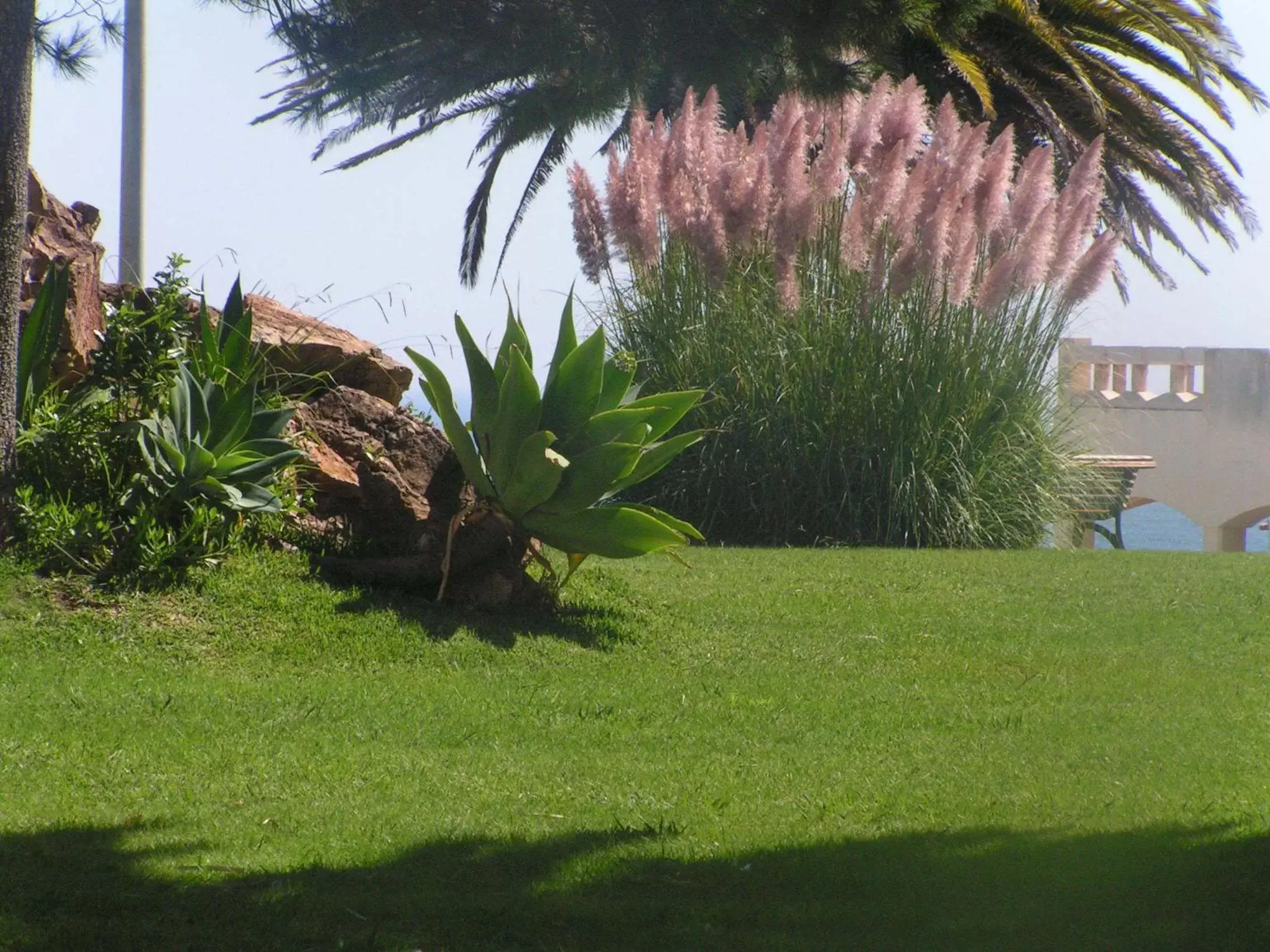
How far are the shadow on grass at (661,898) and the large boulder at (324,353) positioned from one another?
3675 millimetres

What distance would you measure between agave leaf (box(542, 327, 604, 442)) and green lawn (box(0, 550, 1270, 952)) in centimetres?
81

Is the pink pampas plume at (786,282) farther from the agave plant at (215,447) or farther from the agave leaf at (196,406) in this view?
the agave leaf at (196,406)

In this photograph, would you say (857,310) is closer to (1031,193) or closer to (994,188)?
(994,188)

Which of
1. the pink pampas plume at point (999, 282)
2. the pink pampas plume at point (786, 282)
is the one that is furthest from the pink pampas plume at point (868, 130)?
the pink pampas plume at point (999, 282)

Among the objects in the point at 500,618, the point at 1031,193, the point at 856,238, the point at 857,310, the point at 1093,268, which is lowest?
the point at 500,618

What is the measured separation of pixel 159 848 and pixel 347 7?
2415 millimetres

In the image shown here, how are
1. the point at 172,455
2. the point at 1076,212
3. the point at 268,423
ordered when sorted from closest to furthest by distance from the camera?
the point at 172,455 < the point at 268,423 < the point at 1076,212

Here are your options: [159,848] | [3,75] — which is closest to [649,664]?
[159,848]

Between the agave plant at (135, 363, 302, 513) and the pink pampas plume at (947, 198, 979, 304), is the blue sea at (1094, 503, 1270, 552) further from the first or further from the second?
the agave plant at (135, 363, 302, 513)

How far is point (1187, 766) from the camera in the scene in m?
3.76

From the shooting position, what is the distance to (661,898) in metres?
2.67

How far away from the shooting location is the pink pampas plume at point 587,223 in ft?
31.0

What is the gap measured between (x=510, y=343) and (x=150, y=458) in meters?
1.55

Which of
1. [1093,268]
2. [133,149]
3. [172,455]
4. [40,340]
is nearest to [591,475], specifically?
[172,455]
